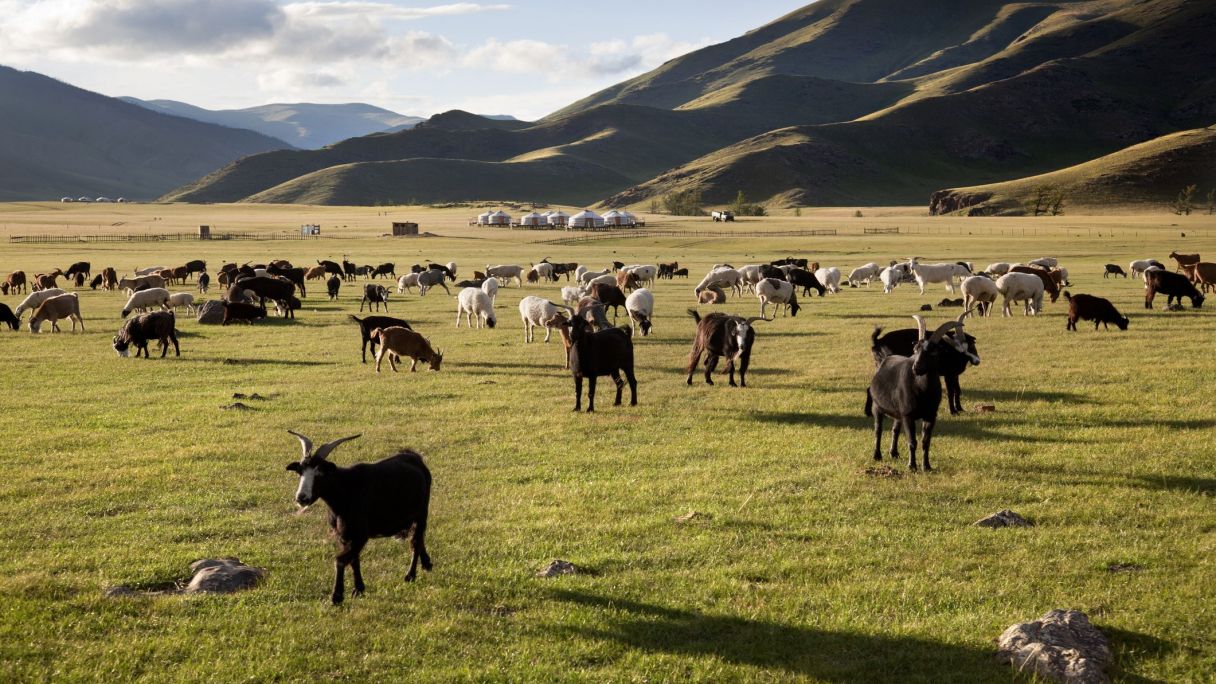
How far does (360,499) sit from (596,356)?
9412mm

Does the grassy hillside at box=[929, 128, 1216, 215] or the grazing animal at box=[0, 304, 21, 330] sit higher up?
the grassy hillside at box=[929, 128, 1216, 215]

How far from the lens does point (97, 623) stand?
8.02 meters

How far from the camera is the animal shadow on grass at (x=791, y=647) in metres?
7.27

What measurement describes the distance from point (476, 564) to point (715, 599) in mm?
2501

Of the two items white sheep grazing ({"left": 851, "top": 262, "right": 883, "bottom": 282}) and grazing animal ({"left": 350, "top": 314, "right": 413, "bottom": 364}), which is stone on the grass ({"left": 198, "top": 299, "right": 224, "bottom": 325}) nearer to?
grazing animal ({"left": 350, "top": 314, "right": 413, "bottom": 364})

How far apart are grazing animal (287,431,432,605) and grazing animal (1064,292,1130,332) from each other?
78.0 feet

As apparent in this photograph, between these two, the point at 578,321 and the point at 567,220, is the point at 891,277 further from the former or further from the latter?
the point at 567,220

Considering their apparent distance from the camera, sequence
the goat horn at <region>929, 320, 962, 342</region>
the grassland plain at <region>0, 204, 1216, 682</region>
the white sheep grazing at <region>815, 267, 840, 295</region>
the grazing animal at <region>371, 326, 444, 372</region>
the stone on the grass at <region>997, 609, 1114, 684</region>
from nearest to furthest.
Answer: the stone on the grass at <region>997, 609, 1114, 684</region> → the grassland plain at <region>0, 204, 1216, 682</region> → the goat horn at <region>929, 320, 962, 342</region> → the grazing animal at <region>371, 326, 444, 372</region> → the white sheep grazing at <region>815, 267, 840, 295</region>

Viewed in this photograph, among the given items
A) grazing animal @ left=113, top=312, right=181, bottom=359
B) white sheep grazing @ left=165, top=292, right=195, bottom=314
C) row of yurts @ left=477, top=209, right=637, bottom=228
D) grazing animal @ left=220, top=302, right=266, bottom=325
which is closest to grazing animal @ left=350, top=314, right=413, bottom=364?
grazing animal @ left=113, top=312, right=181, bottom=359

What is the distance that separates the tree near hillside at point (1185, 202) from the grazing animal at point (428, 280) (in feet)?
458

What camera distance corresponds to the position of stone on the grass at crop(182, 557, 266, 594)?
344 inches

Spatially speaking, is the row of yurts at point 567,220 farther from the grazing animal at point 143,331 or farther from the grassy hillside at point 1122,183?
the grazing animal at point 143,331

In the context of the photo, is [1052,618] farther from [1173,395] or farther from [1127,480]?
[1173,395]

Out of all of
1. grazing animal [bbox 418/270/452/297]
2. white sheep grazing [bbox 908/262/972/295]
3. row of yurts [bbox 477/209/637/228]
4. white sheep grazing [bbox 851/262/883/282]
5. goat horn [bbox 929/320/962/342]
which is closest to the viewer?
goat horn [bbox 929/320/962/342]
